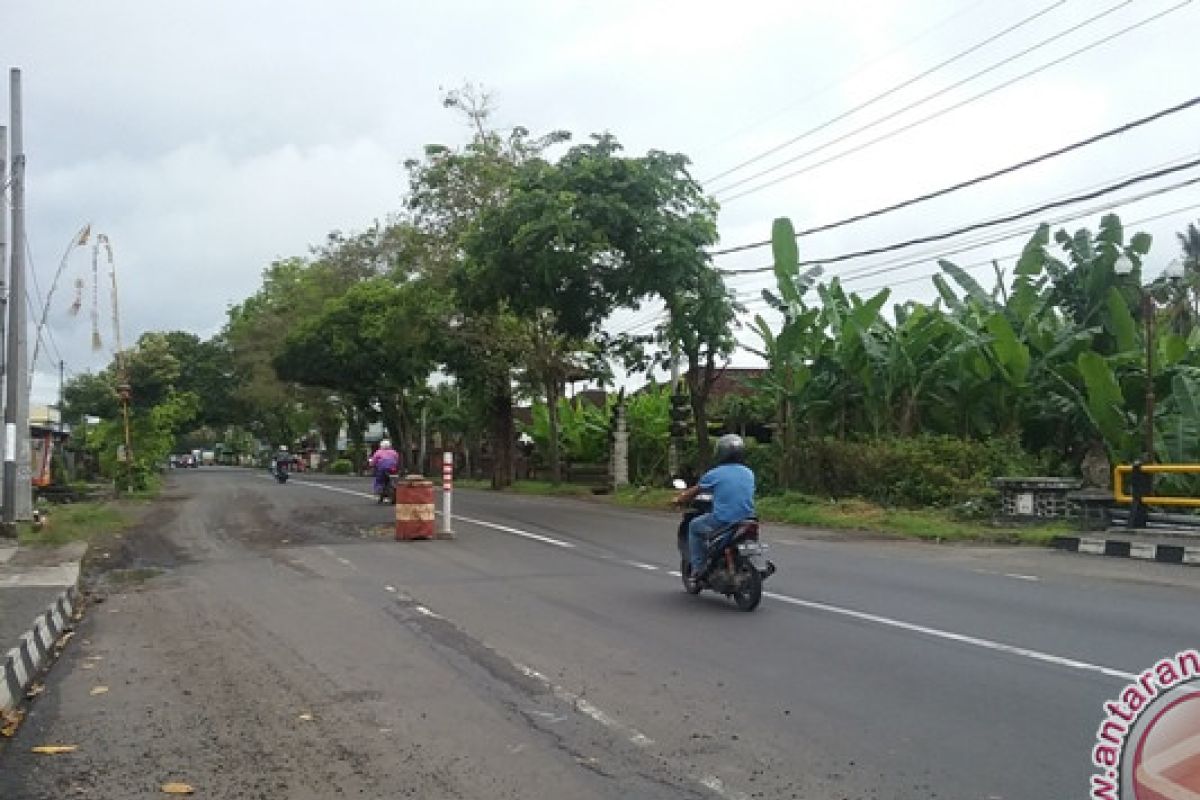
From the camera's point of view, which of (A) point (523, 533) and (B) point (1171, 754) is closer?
(B) point (1171, 754)

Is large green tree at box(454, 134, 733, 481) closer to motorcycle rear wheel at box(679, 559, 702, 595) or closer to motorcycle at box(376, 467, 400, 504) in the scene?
motorcycle at box(376, 467, 400, 504)

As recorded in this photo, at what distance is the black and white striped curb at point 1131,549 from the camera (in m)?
14.6

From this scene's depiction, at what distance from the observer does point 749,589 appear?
33.2 feet

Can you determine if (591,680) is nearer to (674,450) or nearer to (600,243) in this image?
(600,243)

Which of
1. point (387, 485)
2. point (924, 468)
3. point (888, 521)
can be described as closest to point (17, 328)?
point (387, 485)

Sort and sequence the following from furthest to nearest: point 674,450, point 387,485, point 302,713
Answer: point 674,450 < point 387,485 < point 302,713

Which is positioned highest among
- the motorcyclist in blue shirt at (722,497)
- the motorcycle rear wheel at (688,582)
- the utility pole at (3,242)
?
the utility pole at (3,242)

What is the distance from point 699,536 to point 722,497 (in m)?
0.50

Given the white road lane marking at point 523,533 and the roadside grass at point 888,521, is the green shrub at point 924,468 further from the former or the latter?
the white road lane marking at point 523,533

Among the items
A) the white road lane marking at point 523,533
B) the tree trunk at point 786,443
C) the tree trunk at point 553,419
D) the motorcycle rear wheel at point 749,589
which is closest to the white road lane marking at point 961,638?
the motorcycle rear wheel at point 749,589

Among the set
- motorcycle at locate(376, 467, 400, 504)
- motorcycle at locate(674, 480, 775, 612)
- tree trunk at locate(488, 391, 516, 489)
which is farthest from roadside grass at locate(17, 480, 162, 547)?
tree trunk at locate(488, 391, 516, 489)

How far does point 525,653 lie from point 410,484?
9167 millimetres

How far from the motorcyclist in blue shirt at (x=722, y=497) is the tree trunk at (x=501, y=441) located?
2722 cm

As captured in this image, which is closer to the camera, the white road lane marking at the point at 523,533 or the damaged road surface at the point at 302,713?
the damaged road surface at the point at 302,713
